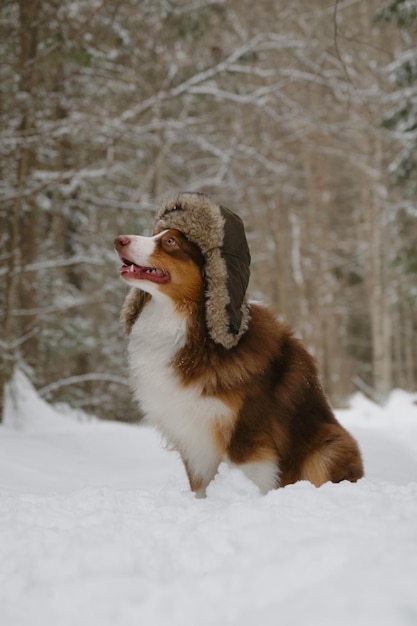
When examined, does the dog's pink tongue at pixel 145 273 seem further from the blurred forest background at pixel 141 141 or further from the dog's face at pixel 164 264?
the blurred forest background at pixel 141 141

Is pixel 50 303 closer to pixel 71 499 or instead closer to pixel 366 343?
pixel 71 499

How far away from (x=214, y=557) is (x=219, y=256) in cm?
199

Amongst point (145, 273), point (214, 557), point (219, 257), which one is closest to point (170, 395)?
point (145, 273)

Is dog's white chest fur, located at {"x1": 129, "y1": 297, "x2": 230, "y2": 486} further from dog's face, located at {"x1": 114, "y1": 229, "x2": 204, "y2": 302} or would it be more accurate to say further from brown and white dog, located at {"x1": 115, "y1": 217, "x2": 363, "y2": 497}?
dog's face, located at {"x1": 114, "y1": 229, "x2": 204, "y2": 302}

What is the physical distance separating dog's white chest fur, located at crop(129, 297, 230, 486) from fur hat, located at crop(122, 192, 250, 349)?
0.26 m

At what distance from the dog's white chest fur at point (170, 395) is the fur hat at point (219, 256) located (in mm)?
260

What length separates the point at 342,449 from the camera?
3645 millimetres

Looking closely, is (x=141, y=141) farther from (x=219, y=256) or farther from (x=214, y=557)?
(x=214, y=557)

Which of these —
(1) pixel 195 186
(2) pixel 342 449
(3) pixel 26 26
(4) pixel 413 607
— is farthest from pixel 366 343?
(4) pixel 413 607

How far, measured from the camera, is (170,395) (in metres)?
3.65

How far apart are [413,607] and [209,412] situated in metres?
1.99

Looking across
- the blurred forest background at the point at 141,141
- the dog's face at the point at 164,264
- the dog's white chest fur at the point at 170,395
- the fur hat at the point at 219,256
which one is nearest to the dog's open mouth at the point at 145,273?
the dog's face at the point at 164,264

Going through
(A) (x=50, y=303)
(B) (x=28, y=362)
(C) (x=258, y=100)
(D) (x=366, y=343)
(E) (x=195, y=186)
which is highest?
(C) (x=258, y=100)

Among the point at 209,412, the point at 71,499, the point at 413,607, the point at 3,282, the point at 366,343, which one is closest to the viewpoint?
the point at 413,607
